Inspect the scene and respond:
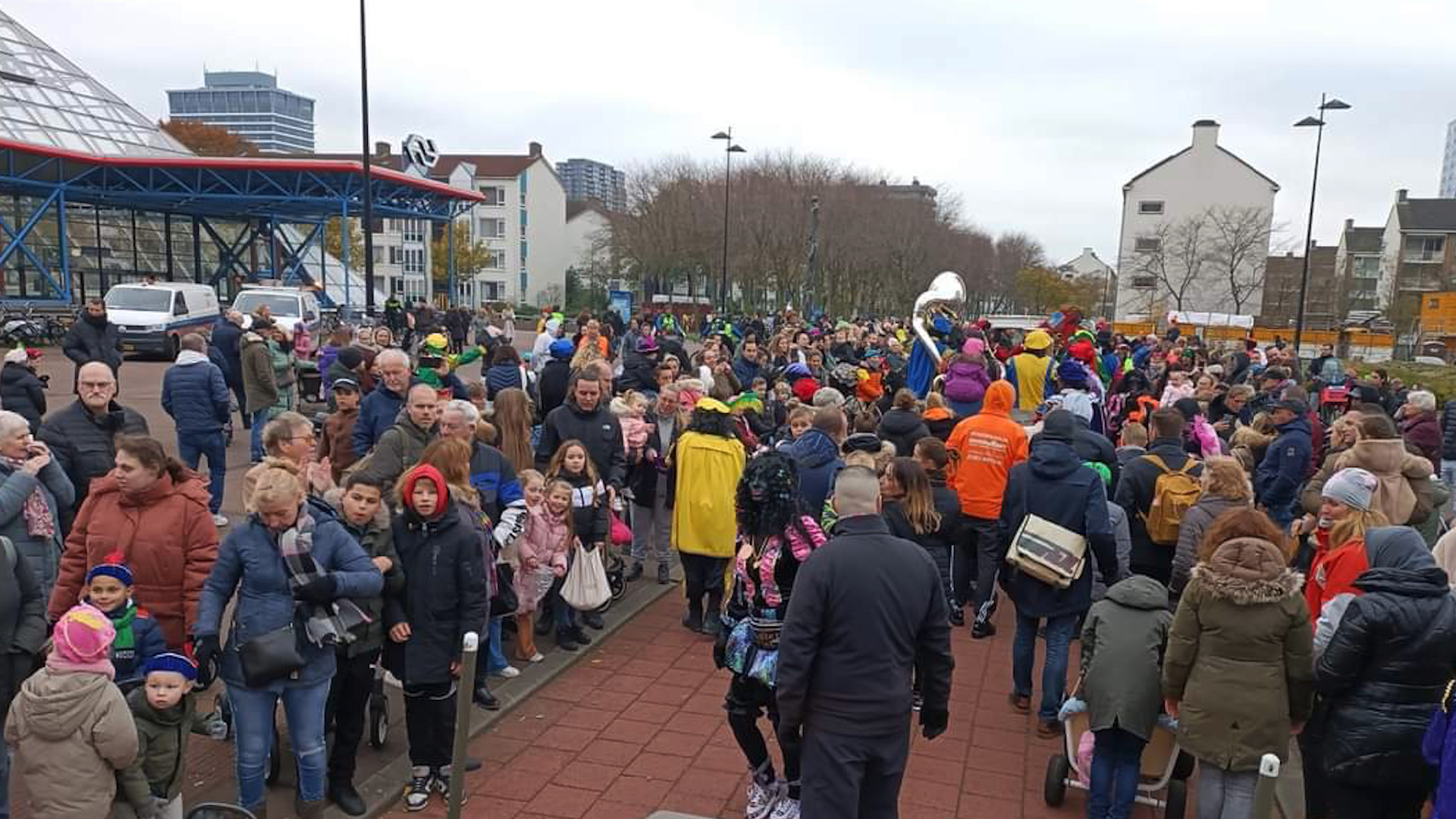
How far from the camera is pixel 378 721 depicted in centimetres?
512

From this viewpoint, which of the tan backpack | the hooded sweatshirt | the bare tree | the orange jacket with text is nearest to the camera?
the hooded sweatshirt

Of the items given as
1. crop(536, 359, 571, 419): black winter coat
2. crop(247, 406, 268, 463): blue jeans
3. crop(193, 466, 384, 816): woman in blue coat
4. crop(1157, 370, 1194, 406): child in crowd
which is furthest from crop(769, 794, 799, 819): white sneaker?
crop(1157, 370, 1194, 406): child in crowd

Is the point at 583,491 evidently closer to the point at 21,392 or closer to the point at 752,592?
the point at 752,592

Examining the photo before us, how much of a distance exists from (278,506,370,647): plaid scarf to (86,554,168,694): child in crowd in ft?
1.93

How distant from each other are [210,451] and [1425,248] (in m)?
84.0

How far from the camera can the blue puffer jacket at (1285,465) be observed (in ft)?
25.1

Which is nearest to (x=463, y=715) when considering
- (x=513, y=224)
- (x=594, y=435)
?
(x=594, y=435)

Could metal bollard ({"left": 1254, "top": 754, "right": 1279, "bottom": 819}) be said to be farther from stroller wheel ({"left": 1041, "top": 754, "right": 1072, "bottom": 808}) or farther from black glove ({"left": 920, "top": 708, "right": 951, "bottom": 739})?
stroller wheel ({"left": 1041, "top": 754, "right": 1072, "bottom": 808})

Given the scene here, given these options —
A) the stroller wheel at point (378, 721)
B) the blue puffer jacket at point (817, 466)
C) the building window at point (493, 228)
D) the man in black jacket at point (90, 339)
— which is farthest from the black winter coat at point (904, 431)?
the building window at point (493, 228)

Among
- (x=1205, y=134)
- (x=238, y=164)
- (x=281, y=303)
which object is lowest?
(x=281, y=303)

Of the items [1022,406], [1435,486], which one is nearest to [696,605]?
[1435,486]

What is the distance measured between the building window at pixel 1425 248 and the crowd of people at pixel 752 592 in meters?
78.7

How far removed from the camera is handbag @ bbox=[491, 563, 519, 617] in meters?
5.24

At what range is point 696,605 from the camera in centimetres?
706
